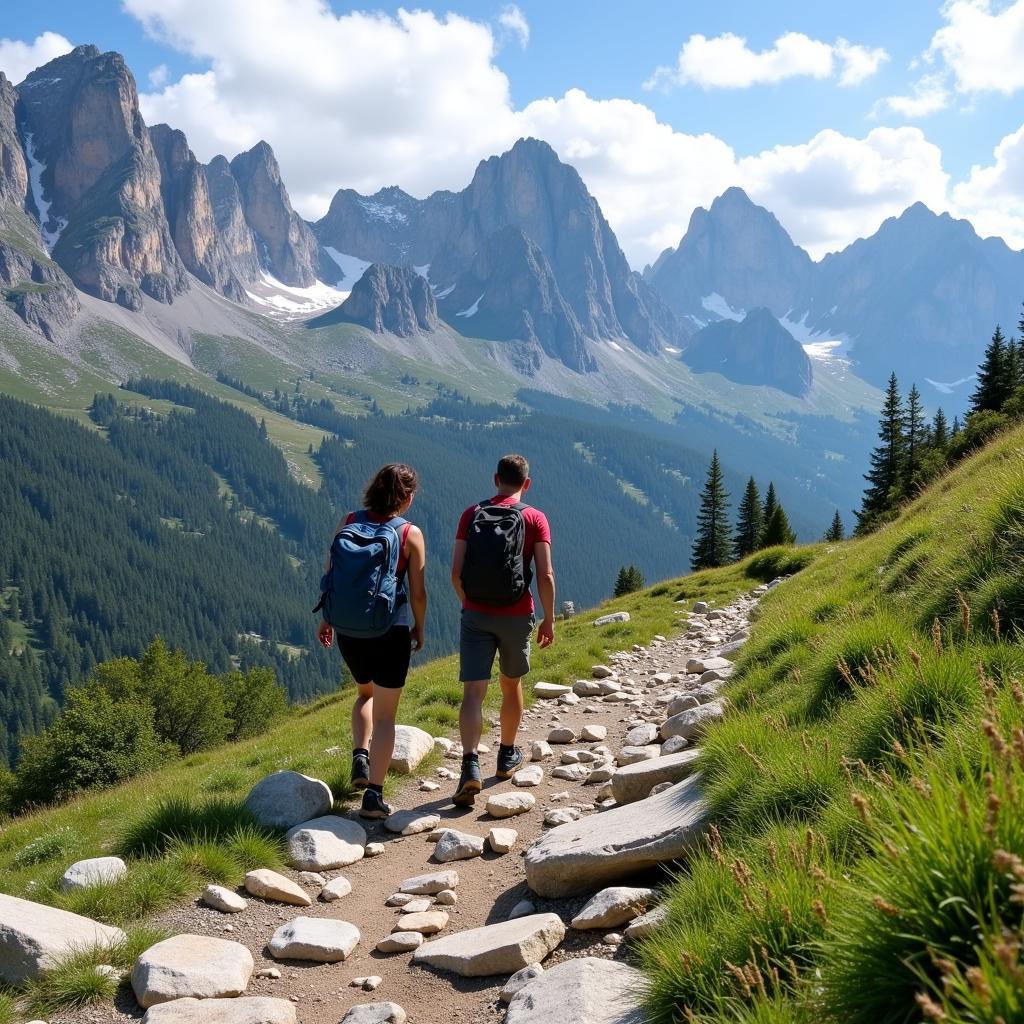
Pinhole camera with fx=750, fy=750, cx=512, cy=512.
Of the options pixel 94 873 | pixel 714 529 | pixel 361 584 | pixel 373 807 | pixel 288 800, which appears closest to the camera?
pixel 94 873

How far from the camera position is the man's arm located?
8.88m

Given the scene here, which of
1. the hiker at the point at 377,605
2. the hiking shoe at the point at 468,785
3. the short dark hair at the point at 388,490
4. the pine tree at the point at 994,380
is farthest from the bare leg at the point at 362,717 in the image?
the pine tree at the point at 994,380

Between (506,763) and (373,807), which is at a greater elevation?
(506,763)

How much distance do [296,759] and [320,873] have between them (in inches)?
142

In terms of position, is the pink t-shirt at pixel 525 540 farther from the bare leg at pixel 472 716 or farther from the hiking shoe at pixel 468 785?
the hiking shoe at pixel 468 785

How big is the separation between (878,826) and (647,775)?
4.81 m

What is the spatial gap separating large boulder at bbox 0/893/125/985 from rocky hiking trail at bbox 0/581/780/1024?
26 millimetres

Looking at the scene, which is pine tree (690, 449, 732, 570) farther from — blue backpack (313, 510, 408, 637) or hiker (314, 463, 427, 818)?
blue backpack (313, 510, 408, 637)

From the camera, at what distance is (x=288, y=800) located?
8.25 m

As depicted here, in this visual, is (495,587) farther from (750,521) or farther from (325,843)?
(750,521)

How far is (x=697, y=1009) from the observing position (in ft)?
11.3

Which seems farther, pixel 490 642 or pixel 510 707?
pixel 510 707

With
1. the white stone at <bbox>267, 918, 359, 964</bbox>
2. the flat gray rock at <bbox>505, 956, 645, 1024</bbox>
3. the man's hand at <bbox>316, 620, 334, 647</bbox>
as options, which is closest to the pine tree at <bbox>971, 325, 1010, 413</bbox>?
the man's hand at <bbox>316, 620, 334, 647</bbox>

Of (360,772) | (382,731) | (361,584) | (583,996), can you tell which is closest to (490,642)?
(382,731)
